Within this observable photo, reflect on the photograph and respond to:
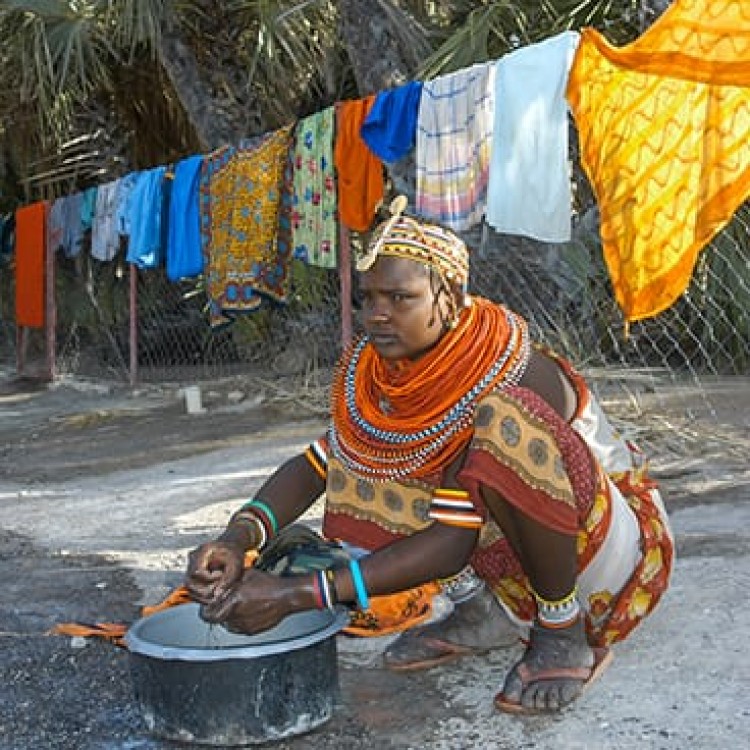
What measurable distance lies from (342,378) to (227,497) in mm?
2375

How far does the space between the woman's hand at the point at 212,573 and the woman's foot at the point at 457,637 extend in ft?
2.08

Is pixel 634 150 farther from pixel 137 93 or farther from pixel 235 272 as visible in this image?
pixel 137 93

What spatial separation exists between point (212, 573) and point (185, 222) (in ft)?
19.2

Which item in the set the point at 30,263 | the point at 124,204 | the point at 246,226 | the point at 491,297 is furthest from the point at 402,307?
the point at 30,263

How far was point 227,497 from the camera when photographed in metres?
4.99

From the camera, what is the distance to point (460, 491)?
2.36 metres

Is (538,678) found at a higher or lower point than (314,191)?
lower

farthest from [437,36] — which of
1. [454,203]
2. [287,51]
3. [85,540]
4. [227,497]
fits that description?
[85,540]

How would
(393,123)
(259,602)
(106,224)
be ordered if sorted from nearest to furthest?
(259,602)
(393,123)
(106,224)

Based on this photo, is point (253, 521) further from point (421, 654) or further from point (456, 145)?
point (456, 145)

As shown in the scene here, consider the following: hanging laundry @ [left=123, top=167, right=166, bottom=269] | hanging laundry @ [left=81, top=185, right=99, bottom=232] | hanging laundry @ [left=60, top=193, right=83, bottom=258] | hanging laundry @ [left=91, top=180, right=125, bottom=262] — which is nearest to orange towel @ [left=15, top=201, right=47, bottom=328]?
hanging laundry @ [left=60, top=193, right=83, bottom=258]

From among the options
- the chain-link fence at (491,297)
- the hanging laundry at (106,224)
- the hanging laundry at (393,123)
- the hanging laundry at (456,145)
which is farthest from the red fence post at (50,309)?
the hanging laundry at (456,145)

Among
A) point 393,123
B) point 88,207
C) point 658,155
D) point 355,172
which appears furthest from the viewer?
point 88,207

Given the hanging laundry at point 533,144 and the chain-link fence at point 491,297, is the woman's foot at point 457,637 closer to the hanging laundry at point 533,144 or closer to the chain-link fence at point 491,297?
the hanging laundry at point 533,144
